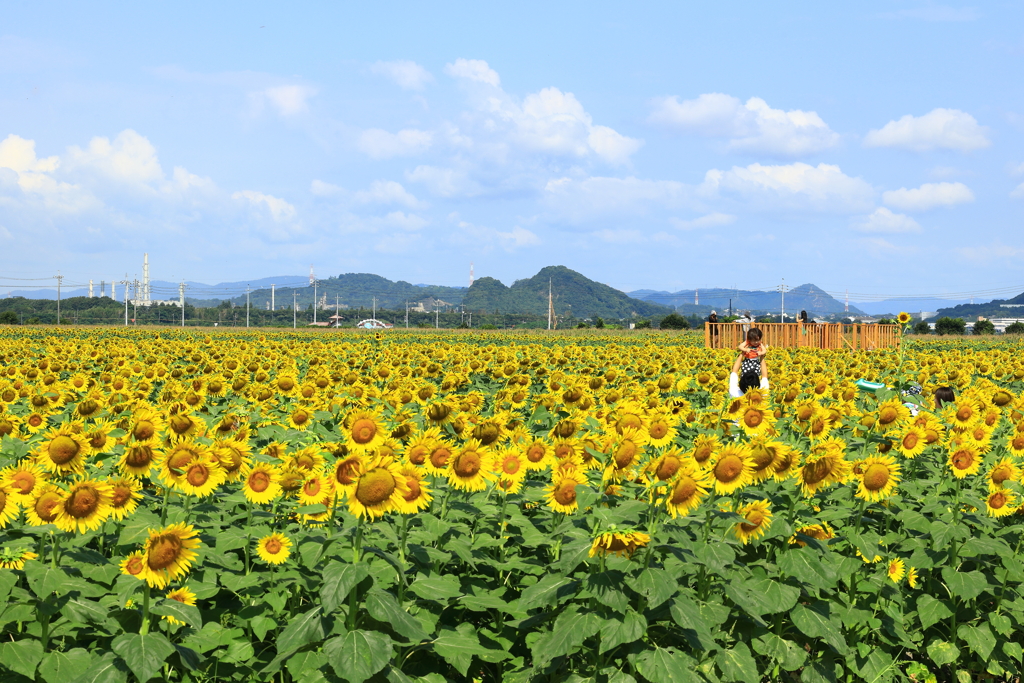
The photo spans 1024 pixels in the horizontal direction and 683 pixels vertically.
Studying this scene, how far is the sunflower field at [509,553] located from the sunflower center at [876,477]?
0.01m

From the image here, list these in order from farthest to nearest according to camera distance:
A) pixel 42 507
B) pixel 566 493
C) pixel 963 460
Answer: pixel 963 460 → pixel 566 493 → pixel 42 507

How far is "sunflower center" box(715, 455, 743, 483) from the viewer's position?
158 inches

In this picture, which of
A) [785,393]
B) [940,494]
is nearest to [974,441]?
[940,494]

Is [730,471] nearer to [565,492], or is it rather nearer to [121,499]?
[565,492]

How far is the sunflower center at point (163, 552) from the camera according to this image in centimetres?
342

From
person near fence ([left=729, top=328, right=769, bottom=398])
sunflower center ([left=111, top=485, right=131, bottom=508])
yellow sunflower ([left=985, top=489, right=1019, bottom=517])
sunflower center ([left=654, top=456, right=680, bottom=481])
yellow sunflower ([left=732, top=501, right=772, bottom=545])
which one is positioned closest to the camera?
sunflower center ([left=654, top=456, right=680, bottom=481])

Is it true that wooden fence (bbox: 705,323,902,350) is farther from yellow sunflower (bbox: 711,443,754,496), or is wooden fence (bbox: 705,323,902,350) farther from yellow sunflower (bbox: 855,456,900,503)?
yellow sunflower (bbox: 711,443,754,496)

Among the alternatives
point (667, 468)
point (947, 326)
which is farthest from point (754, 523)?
point (947, 326)

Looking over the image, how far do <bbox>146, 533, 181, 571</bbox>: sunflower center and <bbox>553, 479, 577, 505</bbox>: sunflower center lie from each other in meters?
1.96

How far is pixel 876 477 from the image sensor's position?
4.71m

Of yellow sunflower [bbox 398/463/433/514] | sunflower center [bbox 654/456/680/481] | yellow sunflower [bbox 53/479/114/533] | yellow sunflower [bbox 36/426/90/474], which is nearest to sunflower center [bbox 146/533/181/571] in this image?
yellow sunflower [bbox 53/479/114/533]

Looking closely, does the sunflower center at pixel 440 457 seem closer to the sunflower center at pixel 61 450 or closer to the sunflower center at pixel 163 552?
the sunflower center at pixel 163 552

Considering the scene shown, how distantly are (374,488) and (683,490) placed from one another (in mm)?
1401

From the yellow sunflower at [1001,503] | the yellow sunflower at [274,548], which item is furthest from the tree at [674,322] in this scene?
the yellow sunflower at [274,548]
